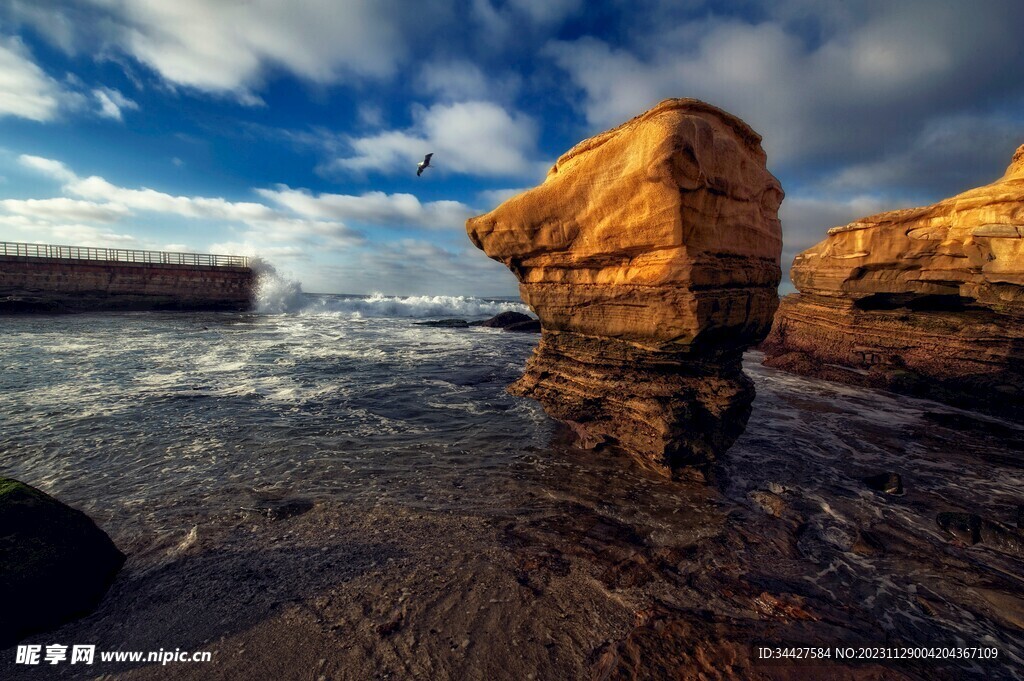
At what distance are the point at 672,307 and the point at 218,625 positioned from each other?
23.1ft

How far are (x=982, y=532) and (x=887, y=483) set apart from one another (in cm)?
131

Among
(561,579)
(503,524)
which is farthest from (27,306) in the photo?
(561,579)

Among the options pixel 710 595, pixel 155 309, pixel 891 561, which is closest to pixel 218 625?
pixel 710 595

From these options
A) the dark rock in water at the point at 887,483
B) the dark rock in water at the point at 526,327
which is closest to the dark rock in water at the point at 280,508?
the dark rock in water at the point at 887,483

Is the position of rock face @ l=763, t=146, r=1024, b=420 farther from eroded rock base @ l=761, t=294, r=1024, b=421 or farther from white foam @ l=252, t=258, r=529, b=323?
white foam @ l=252, t=258, r=529, b=323

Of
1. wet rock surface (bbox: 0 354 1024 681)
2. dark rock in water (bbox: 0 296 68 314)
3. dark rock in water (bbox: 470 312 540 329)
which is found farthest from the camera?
dark rock in water (bbox: 470 312 540 329)

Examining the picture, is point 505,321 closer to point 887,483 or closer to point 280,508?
point 887,483

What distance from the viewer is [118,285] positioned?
41.1m

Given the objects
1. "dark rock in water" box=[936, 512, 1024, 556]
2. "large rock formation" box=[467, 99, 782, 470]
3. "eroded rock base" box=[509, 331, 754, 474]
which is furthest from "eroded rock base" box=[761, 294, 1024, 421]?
"eroded rock base" box=[509, 331, 754, 474]

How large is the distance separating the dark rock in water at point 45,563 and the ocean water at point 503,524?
0.74 ft

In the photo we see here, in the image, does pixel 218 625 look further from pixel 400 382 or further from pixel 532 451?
pixel 400 382

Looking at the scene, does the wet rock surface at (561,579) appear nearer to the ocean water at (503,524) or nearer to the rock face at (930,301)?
the ocean water at (503,524)

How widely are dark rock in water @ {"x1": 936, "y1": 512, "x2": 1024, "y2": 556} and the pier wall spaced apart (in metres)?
54.6

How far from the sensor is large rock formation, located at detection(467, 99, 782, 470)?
6219 mm
